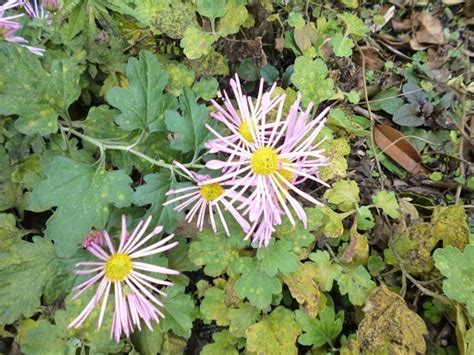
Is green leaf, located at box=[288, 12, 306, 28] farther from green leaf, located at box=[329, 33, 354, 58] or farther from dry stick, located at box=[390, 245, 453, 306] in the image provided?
dry stick, located at box=[390, 245, 453, 306]

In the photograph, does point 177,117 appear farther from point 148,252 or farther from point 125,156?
point 148,252

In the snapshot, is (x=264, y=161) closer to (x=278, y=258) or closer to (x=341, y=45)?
(x=278, y=258)

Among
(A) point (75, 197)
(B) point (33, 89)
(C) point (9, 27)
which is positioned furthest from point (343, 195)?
(C) point (9, 27)

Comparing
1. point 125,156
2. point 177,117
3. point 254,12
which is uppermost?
point 254,12

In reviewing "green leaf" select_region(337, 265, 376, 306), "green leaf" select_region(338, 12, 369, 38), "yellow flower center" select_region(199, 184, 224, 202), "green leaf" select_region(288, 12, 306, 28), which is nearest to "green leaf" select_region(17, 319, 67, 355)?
"yellow flower center" select_region(199, 184, 224, 202)

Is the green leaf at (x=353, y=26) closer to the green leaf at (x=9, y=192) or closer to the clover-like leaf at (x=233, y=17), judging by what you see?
the clover-like leaf at (x=233, y=17)

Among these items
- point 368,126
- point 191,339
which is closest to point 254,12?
point 368,126
